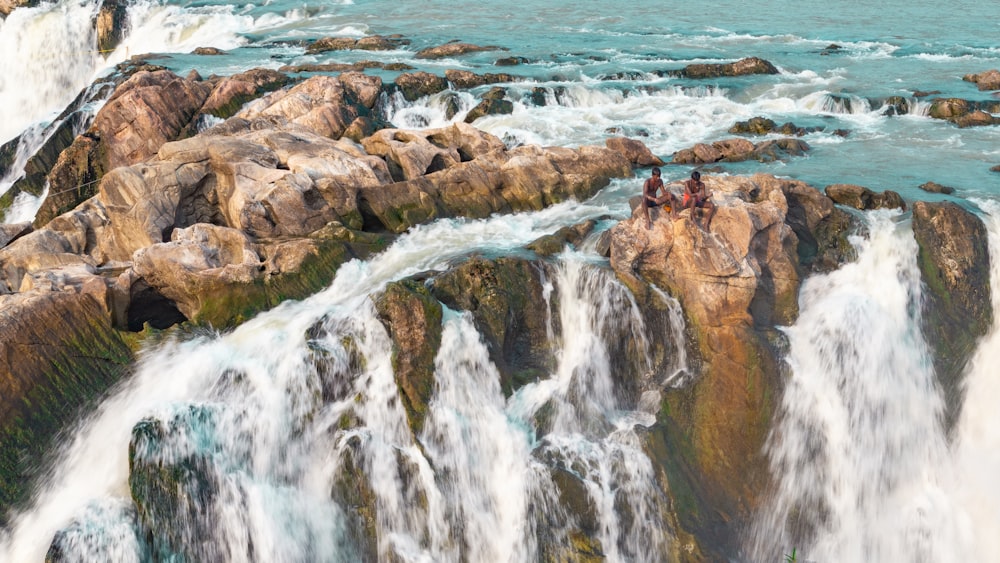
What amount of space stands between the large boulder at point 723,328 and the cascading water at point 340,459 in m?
1.03

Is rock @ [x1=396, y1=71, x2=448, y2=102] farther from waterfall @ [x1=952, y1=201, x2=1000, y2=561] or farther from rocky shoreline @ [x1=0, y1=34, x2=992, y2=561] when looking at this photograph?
waterfall @ [x1=952, y1=201, x2=1000, y2=561]

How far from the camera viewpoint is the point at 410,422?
14766 mm

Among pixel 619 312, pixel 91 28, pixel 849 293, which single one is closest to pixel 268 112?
pixel 619 312

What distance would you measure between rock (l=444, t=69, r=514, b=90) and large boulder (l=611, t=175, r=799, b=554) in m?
20.3

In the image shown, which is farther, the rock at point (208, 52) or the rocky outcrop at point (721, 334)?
the rock at point (208, 52)

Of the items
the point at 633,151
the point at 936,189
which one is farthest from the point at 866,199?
the point at 633,151

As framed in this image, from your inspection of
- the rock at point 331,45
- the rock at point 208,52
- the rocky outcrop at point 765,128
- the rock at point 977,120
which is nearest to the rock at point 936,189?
the rocky outcrop at point 765,128

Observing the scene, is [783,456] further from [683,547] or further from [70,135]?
[70,135]

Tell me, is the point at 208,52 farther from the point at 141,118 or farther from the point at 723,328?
the point at 723,328

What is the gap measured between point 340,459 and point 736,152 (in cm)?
1840

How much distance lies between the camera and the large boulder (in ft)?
50.3

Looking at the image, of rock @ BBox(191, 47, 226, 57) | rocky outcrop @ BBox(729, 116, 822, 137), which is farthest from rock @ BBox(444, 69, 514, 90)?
rock @ BBox(191, 47, 226, 57)

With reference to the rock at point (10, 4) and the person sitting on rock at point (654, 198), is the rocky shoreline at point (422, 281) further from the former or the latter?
the rock at point (10, 4)

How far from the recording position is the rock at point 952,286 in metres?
17.2
